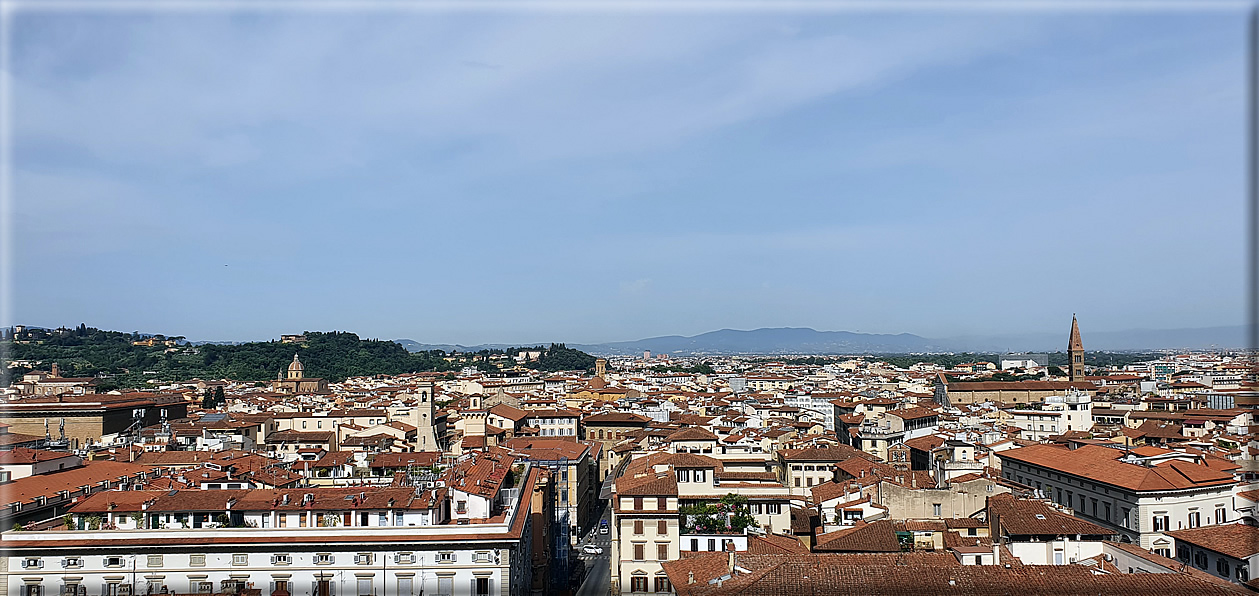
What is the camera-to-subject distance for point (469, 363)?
49.6 m

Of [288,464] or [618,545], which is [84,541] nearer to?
[618,545]

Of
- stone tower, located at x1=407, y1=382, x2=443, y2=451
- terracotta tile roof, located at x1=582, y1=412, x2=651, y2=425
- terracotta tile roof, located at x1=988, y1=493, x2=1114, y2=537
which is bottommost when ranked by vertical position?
terracotta tile roof, located at x1=582, y1=412, x2=651, y2=425

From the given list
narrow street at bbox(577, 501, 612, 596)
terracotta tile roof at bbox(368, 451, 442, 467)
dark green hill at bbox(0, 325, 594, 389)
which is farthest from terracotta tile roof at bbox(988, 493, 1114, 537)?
dark green hill at bbox(0, 325, 594, 389)

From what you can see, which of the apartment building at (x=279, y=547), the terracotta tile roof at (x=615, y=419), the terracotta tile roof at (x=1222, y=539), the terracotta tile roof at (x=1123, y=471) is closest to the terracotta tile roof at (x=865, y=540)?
the terracotta tile roof at (x=1222, y=539)

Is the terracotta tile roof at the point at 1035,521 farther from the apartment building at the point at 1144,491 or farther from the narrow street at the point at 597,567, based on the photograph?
the narrow street at the point at 597,567

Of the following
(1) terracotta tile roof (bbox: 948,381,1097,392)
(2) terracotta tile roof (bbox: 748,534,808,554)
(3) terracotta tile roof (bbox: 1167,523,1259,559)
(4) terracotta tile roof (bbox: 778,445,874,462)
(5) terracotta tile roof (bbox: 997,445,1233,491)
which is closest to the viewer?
(3) terracotta tile roof (bbox: 1167,523,1259,559)

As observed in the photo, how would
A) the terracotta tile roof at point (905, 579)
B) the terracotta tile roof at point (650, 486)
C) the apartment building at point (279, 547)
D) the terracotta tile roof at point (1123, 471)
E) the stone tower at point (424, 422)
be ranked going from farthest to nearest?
1. the stone tower at point (424, 422)
2. the terracotta tile roof at point (1123, 471)
3. the terracotta tile roof at point (650, 486)
4. the apartment building at point (279, 547)
5. the terracotta tile roof at point (905, 579)

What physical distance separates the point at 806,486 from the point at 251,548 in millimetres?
6209

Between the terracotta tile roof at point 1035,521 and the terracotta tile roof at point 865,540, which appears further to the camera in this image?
the terracotta tile roof at point 1035,521

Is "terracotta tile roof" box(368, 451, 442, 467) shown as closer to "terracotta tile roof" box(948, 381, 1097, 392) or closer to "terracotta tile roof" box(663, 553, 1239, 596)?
"terracotta tile roof" box(663, 553, 1239, 596)

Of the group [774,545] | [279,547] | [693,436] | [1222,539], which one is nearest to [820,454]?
Answer: [693,436]

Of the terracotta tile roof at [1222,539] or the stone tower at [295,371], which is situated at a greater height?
the terracotta tile roof at [1222,539]

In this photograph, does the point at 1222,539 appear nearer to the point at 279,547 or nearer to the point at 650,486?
the point at 650,486

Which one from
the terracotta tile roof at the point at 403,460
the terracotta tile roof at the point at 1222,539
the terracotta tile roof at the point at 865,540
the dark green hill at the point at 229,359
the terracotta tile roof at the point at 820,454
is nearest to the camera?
the terracotta tile roof at the point at 1222,539
